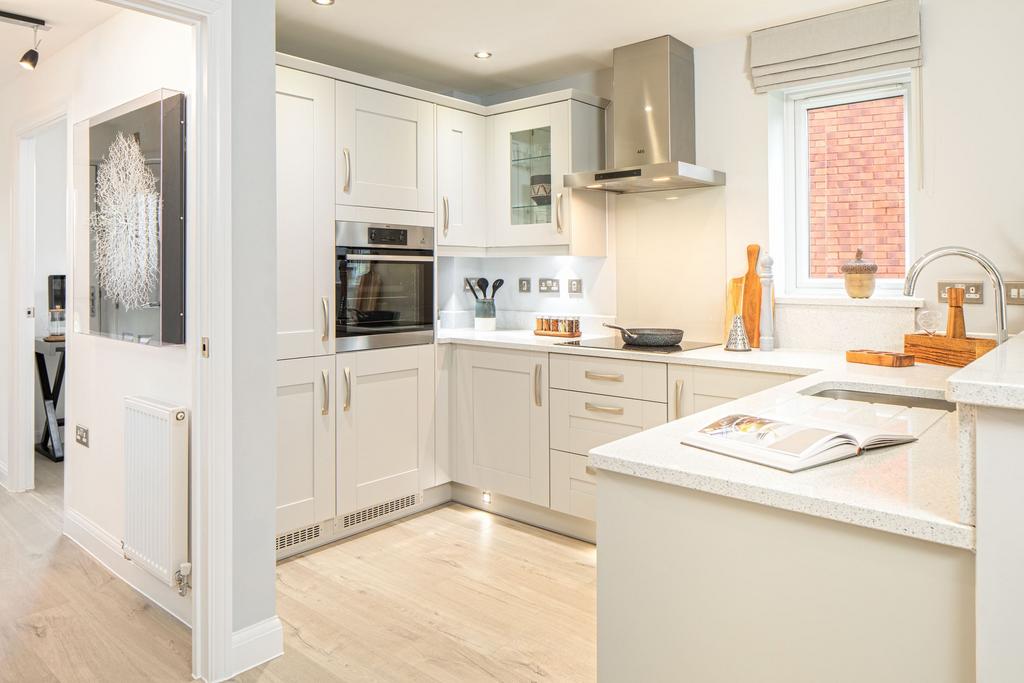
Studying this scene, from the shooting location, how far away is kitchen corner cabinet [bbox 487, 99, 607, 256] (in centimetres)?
357

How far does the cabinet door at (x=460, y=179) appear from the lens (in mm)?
3627

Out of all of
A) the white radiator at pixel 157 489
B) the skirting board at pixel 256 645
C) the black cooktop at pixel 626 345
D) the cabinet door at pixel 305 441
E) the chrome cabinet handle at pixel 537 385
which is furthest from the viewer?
the chrome cabinet handle at pixel 537 385

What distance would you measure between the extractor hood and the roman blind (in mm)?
347

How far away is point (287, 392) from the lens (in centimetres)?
299

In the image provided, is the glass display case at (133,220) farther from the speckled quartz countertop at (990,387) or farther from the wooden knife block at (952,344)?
the wooden knife block at (952,344)

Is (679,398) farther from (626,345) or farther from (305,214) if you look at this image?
(305,214)

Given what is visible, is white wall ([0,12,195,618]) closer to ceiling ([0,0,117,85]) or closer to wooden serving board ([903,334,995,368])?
ceiling ([0,0,117,85])

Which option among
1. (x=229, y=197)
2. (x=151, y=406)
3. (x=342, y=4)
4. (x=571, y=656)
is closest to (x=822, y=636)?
(x=571, y=656)

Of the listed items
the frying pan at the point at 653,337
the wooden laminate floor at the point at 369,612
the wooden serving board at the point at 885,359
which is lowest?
the wooden laminate floor at the point at 369,612

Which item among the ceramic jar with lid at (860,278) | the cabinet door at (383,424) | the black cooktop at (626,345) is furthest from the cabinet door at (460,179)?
the ceramic jar with lid at (860,278)

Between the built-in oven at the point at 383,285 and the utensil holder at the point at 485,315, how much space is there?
1.77 feet

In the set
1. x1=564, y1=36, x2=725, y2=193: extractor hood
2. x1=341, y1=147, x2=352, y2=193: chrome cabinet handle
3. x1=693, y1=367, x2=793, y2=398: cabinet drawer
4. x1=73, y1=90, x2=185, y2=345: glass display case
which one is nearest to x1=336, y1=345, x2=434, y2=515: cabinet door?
x1=341, y1=147, x2=352, y2=193: chrome cabinet handle

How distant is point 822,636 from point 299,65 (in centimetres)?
287

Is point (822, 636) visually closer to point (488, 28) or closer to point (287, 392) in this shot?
point (287, 392)
